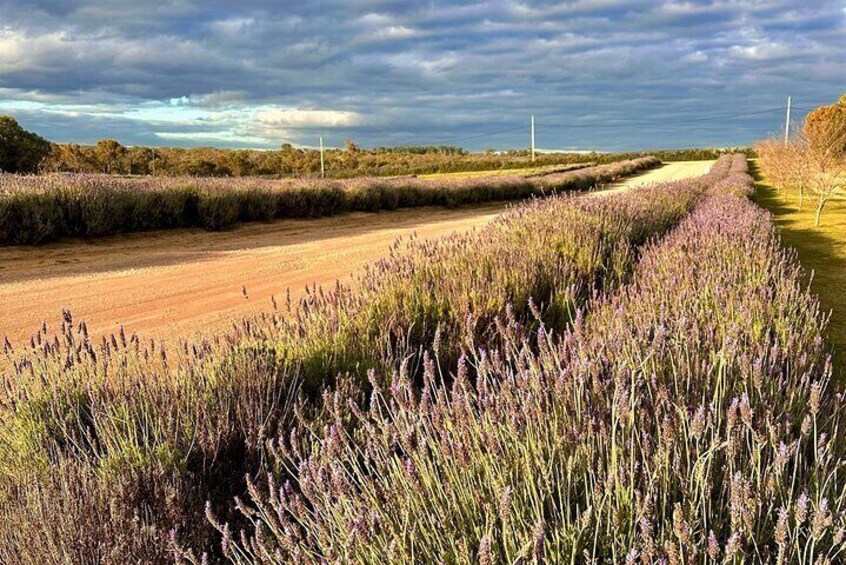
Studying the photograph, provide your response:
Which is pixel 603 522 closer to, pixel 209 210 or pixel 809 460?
pixel 809 460

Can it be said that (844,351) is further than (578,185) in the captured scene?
No

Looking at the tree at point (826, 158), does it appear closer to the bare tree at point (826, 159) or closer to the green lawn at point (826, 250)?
the bare tree at point (826, 159)

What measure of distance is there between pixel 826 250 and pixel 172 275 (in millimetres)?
11816

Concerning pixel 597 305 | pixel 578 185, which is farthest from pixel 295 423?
pixel 578 185

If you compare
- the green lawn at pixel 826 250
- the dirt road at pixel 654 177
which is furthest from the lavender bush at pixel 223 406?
the dirt road at pixel 654 177

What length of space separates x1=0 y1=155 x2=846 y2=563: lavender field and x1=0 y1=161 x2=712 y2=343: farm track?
59.9 inches

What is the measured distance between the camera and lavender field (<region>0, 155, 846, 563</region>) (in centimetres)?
158

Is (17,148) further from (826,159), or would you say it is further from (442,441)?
(442,441)

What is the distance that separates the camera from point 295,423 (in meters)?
2.85

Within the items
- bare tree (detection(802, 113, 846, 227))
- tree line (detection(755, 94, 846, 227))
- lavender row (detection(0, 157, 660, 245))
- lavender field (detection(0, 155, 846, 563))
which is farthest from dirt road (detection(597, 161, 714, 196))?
lavender field (detection(0, 155, 846, 563))

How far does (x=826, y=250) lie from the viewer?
12.1 meters

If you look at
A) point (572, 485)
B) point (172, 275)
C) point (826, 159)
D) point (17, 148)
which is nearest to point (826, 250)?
point (826, 159)

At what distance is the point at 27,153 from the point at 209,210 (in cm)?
3159

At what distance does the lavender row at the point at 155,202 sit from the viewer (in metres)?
9.62
